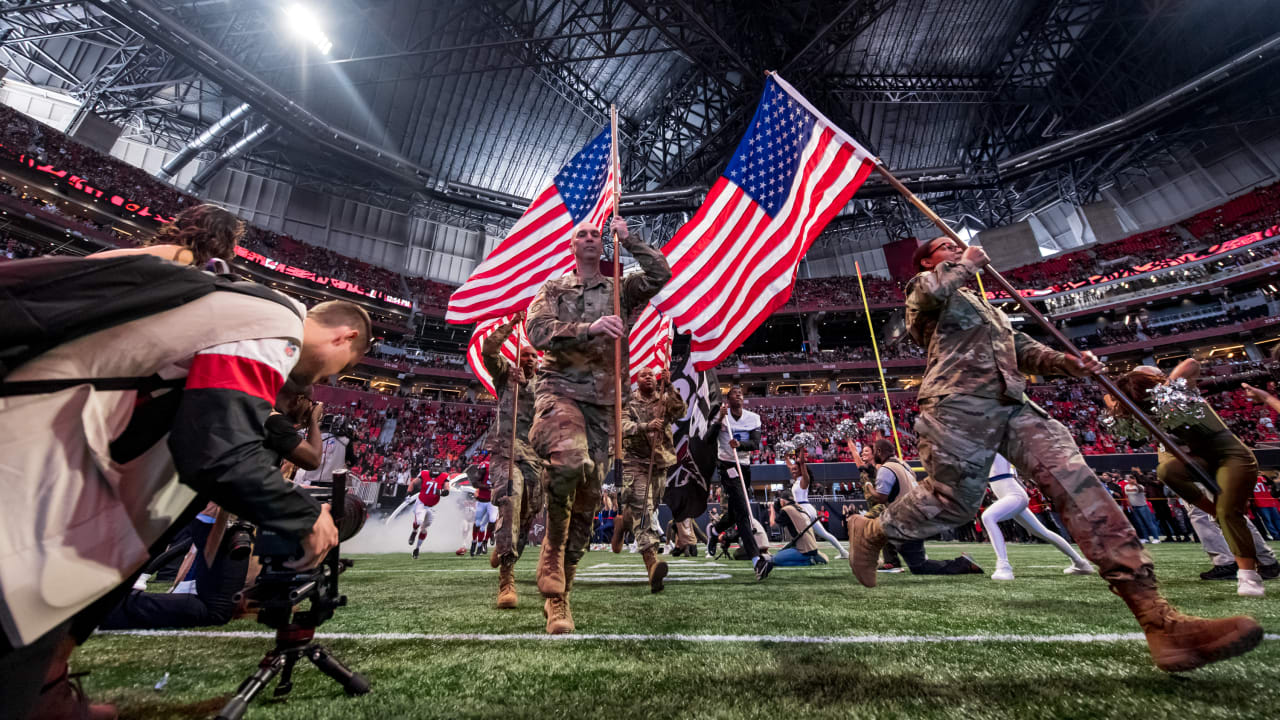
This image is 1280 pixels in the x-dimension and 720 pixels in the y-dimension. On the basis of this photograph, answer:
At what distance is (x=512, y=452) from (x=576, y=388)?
5.91ft

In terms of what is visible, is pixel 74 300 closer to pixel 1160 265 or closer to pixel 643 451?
pixel 643 451

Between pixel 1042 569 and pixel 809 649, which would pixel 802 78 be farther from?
pixel 809 649

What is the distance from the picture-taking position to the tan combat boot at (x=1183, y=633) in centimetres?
157

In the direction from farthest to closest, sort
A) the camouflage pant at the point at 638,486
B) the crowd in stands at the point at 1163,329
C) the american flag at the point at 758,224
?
the crowd in stands at the point at 1163,329, the camouflage pant at the point at 638,486, the american flag at the point at 758,224

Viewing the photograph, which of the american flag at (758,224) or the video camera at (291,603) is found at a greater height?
the american flag at (758,224)

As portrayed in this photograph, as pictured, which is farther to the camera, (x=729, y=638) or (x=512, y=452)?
(x=512, y=452)

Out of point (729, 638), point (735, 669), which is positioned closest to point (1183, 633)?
point (735, 669)

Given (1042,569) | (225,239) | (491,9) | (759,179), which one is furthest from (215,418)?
(491,9)

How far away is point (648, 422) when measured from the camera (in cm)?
664

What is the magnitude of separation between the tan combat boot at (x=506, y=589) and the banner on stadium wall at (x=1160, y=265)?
35391mm

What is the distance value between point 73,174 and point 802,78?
3471cm

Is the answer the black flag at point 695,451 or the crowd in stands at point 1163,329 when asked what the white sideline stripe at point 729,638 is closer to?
the black flag at point 695,451

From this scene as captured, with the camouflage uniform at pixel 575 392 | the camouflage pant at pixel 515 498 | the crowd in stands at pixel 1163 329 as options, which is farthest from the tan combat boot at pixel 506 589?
the crowd in stands at pixel 1163 329

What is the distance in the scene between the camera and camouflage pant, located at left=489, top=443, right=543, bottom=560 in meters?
4.41
